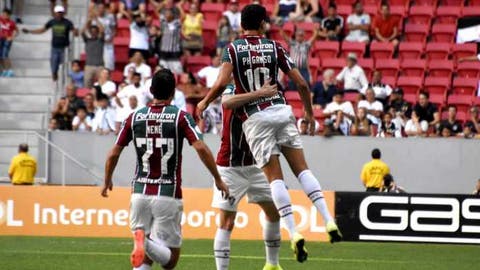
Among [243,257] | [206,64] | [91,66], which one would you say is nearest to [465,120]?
[206,64]

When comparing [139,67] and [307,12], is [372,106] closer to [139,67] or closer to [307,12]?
[307,12]

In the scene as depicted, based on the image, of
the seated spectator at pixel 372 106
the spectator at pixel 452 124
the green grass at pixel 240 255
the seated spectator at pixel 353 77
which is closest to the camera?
the green grass at pixel 240 255

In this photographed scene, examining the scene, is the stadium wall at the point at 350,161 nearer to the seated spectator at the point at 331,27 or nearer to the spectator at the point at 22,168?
the spectator at the point at 22,168

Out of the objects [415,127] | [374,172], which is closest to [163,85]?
[374,172]

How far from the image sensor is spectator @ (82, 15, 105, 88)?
2847cm

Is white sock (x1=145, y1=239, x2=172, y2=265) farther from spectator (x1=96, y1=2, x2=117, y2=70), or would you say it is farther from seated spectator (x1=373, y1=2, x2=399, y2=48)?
seated spectator (x1=373, y1=2, x2=399, y2=48)

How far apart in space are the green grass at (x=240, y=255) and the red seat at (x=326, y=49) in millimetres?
8012

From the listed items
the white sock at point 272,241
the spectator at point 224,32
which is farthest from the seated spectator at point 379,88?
the white sock at point 272,241

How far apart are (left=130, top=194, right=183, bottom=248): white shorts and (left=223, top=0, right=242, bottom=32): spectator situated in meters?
16.8

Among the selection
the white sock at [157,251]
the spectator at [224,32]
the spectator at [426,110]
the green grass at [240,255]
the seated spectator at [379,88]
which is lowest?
the green grass at [240,255]

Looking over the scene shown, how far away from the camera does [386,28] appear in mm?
29172

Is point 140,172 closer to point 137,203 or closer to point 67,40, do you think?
point 137,203

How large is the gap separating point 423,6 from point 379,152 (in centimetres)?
619

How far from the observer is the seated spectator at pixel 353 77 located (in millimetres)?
27438
